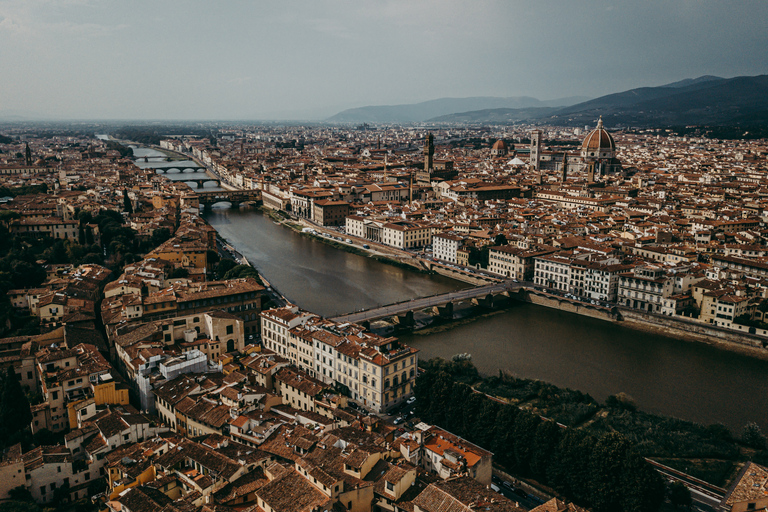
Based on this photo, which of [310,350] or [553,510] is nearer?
[553,510]

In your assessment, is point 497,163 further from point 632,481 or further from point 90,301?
point 632,481

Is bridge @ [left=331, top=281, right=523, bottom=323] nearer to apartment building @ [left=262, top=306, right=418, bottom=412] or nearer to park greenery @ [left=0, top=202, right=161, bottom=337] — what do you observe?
apartment building @ [left=262, top=306, right=418, bottom=412]

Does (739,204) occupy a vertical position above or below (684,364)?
above

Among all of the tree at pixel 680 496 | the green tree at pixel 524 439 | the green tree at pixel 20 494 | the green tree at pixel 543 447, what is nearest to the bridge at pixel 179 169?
the green tree at pixel 20 494

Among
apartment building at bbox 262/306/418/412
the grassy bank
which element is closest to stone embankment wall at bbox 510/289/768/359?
the grassy bank

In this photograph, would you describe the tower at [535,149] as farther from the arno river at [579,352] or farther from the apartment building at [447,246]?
the arno river at [579,352]

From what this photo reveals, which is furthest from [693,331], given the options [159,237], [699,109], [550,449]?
[699,109]

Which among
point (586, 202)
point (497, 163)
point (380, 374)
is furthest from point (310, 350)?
point (497, 163)
